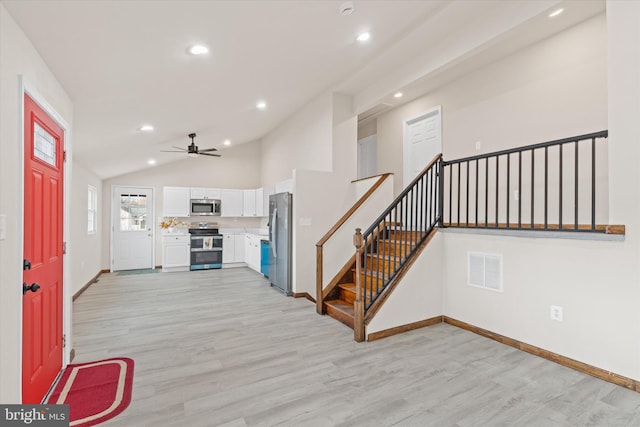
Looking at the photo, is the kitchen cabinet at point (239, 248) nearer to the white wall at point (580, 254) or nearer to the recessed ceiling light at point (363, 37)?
the white wall at point (580, 254)

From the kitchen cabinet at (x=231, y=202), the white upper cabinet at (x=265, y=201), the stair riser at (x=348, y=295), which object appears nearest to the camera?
the stair riser at (x=348, y=295)

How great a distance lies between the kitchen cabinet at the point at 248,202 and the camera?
876 cm

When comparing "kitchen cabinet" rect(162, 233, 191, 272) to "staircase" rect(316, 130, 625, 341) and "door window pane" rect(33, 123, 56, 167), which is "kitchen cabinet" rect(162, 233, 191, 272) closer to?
"staircase" rect(316, 130, 625, 341)

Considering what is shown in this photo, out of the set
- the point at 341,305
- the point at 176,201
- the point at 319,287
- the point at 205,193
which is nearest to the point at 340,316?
the point at 341,305

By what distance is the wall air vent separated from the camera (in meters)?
3.42

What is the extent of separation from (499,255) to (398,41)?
2.78 m

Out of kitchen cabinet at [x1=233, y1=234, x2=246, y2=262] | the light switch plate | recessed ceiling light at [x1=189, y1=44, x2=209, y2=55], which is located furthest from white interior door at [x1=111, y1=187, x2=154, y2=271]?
recessed ceiling light at [x1=189, y1=44, x2=209, y2=55]

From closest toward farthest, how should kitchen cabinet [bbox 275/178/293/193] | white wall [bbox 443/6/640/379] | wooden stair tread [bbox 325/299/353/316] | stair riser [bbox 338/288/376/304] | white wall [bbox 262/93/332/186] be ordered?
white wall [bbox 443/6/640/379], wooden stair tread [bbox 325/299/353/316], stair riser [bbox 338/288/376/304], kitchen cabinet [bbox 275/178/293/193], white wall [bbox 262/93/332/186]

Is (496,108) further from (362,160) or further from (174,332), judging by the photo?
(174,332)

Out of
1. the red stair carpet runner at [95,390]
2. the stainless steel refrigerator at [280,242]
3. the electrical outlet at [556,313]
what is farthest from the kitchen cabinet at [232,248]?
the electrical outlet at [556,313]

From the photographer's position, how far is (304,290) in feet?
17.3

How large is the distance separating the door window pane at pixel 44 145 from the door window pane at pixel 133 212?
20.2 feet

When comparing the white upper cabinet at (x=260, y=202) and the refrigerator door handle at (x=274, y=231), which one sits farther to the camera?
the white upper cabinet at (x=260, y=202)

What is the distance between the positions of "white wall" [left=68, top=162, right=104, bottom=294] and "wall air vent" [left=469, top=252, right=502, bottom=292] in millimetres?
5590
